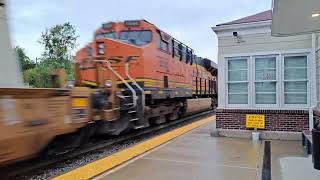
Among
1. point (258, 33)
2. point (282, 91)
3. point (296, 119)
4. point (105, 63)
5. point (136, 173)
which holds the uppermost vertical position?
point (258, 33)

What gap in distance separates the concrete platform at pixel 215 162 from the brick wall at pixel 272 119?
25.4 inches

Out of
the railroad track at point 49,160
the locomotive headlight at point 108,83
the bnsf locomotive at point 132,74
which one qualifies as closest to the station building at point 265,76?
the bnsf locomotive at point 132,74

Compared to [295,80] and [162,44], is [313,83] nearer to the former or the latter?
[295,80]

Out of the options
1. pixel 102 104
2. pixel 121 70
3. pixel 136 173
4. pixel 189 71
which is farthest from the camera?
pixel 189 71

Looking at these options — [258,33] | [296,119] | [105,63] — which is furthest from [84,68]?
[296,119]

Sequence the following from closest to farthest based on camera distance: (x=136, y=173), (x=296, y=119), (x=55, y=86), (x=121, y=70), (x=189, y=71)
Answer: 1. (x=136, y=173)
2. (x=55, y=86)
3. (x=296, y=119)
4. (x=121, y=70)
5. (x=189, y=71)

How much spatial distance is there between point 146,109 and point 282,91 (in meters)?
4.22

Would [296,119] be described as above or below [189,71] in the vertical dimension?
below

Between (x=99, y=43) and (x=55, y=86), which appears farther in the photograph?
(x=99, y=43)

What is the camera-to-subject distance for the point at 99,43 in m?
12.1

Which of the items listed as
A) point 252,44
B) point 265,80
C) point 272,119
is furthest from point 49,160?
point 252,44

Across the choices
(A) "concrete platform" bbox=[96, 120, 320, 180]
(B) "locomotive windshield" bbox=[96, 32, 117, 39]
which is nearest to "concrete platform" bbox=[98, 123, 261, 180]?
(A) "concrete platform" bbox=[96, 120, 320, 180]

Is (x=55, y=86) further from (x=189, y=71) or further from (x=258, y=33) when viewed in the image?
(x=189, y=71)

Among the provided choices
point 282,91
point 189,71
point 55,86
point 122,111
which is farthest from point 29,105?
point 189,71
